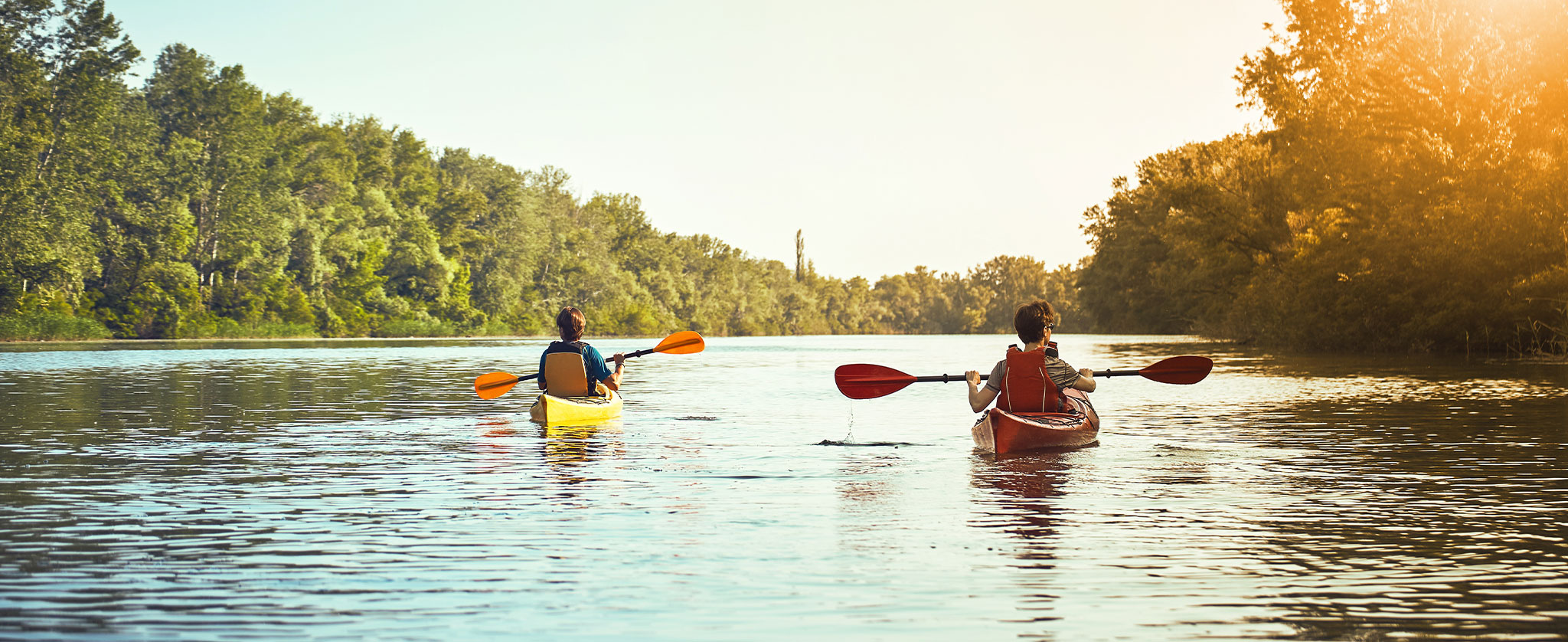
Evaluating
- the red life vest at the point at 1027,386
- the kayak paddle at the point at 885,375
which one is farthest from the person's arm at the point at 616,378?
the red life vest at the point at 1027,386

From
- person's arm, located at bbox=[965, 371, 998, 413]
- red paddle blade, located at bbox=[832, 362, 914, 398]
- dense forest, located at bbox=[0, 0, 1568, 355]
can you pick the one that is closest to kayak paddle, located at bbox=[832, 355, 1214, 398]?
→ red paddle blade, located at bbox=[832, 362, 914, 398]

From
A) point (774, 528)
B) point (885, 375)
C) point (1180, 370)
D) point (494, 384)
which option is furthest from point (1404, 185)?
point (774, 528)

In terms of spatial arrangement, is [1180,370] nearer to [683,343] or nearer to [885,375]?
[885,375]

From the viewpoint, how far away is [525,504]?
8773mm

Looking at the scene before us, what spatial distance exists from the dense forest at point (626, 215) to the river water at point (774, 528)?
59.2 ft

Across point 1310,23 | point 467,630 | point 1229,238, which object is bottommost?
point 467,630

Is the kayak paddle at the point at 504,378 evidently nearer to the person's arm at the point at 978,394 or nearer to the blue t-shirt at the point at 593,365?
the blue t-shirt at the point at 593,365

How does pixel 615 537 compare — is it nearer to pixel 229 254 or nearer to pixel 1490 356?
pixel 1490 356

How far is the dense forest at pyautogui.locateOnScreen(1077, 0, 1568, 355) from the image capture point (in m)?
31.2

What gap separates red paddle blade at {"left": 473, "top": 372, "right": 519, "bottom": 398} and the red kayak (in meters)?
7.12

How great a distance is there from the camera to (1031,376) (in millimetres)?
11906

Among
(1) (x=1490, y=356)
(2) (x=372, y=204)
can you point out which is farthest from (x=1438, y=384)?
(2) (x=372, y=204)

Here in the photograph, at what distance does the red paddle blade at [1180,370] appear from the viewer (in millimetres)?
14508

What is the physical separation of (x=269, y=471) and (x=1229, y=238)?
47.5 m
